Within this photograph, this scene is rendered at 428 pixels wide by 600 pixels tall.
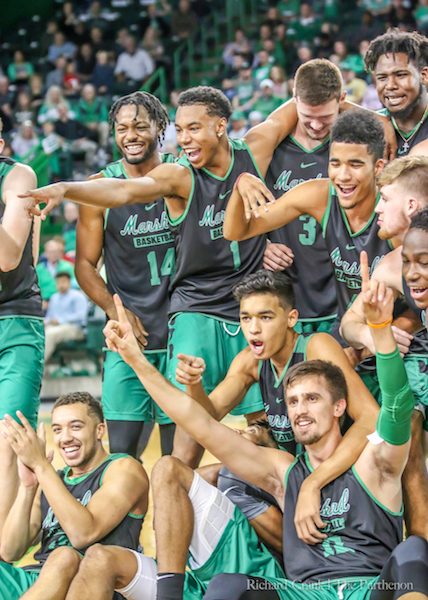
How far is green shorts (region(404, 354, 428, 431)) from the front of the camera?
3.61m

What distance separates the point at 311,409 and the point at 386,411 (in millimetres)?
483

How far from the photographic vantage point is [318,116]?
173 inches

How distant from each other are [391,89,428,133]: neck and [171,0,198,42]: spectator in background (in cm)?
1154

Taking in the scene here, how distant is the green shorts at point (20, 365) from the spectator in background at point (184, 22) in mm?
12300

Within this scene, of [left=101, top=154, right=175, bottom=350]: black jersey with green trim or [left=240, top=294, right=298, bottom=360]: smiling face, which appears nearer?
[left=240, top=294, right=298, bottom=360]: smiling face

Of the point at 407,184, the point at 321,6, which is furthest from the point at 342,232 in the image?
the point at 321,6

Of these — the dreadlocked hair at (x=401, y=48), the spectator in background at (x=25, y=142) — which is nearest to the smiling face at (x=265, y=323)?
the dreadlocked hair at (x=401, y=48)

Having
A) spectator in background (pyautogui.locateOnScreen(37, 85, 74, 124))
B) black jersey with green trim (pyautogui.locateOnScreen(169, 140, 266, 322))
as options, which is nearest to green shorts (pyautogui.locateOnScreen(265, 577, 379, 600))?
black jersey with green trim (pyautogui.locateOnScreen(169, 140, 266, 322))

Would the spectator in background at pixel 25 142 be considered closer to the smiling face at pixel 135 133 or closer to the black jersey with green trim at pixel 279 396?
the smiling face at pixel 135 133

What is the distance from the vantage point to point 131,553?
3.35 metres

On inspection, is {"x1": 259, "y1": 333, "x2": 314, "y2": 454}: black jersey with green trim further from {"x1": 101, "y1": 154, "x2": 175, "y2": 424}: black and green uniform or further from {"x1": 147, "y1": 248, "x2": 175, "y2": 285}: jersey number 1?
{"x1": 147, "y1": 248, "x2": 175, "y2": 285}: jersey number 1

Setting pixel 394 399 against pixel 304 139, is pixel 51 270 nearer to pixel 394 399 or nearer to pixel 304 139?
pixel 304 139

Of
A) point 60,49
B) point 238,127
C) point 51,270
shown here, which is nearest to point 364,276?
point 51,270

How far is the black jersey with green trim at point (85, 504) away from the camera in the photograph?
3637 mm
